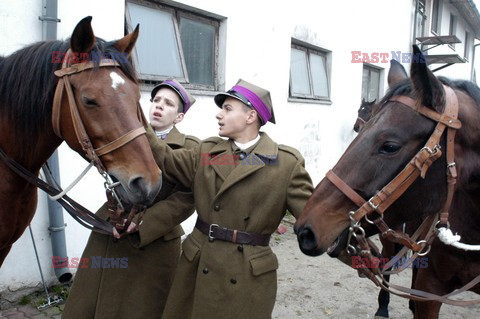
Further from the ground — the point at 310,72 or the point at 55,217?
the point at 310,72

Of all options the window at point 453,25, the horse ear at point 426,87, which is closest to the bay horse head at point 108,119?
the horse ear at point 426,87

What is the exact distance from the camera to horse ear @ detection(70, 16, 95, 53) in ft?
5.50

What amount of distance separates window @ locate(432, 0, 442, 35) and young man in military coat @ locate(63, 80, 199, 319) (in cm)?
1352

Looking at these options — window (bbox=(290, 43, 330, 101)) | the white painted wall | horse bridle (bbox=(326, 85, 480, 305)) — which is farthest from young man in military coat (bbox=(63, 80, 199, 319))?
window (bbox=(290, 43, 330, 101))

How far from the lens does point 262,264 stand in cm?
188

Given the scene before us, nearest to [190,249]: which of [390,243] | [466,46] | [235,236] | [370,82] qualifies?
[235,236]

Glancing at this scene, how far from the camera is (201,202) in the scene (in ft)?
6.66

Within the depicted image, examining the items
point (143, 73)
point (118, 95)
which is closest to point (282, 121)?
point (143, 73)

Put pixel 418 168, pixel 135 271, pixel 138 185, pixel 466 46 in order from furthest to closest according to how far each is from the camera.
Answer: pixel 466 46 < pixel 135 271 < pixel 138 185 < pixel 418 168

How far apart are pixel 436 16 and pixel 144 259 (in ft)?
47.6

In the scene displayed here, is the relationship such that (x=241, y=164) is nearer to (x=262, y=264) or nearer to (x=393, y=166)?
(x=262, y=264)

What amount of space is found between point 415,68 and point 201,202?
3.98 feet

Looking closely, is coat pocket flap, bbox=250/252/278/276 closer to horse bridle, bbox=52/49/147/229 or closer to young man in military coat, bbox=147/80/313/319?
young man in military coat, bbox=147/80/313/319

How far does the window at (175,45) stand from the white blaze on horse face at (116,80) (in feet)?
7.45
